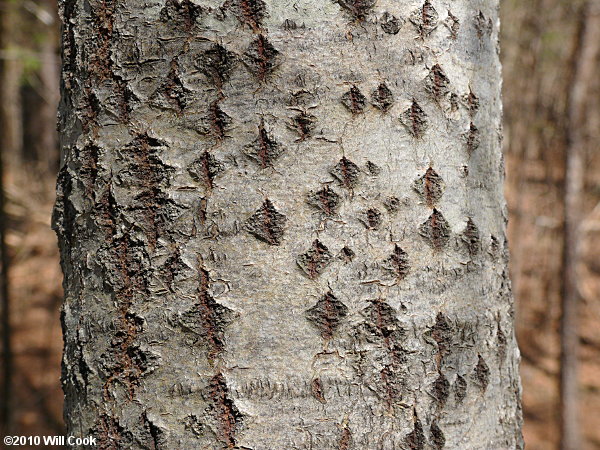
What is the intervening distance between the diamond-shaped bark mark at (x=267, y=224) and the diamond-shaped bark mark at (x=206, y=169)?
55mm

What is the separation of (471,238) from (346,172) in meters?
0.17

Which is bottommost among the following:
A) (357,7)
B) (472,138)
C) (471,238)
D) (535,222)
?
(471,238)

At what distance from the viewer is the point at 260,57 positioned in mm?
621

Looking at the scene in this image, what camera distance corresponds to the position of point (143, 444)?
2.03 feet

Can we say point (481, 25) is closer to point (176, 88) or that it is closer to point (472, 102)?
point (472, 102)

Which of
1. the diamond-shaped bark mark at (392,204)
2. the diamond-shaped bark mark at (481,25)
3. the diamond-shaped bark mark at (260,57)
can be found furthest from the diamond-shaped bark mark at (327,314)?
the diamond-shaped bark mark at (481,25)

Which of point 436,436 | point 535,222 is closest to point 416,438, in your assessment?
point 436,436

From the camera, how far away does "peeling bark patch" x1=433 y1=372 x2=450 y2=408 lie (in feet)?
2.15

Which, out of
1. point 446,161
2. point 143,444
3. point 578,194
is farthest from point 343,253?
point 578,194

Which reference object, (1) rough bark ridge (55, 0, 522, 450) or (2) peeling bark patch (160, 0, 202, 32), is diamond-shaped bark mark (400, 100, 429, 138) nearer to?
(1) rough bark ridge (55, 0, 522, 450)

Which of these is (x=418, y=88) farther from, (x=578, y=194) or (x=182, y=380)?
(x=578, y=194)

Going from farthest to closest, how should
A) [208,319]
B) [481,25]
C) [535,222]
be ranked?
[535,222] < [481,25] < [208,319]

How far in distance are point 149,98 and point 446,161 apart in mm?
316

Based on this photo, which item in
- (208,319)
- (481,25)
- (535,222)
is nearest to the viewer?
(208,319)
